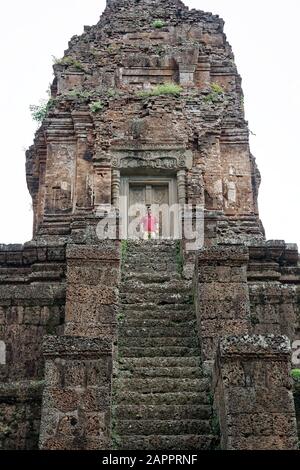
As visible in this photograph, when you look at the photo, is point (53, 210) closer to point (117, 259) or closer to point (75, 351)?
point (117, 259)

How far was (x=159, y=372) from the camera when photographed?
A: 26.9ft

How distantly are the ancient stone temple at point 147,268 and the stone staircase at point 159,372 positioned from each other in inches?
0.8

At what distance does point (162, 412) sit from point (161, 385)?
1.66 ft

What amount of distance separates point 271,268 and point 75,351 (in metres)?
6.17

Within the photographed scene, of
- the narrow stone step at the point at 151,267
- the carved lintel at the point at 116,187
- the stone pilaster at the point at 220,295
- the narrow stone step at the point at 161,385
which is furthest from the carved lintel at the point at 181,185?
the narrow stone step at the point at 161,385

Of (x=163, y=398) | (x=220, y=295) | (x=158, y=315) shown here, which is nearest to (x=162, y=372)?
(x=163, y=398)

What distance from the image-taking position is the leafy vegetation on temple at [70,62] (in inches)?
666

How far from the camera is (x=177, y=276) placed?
11.2 meters

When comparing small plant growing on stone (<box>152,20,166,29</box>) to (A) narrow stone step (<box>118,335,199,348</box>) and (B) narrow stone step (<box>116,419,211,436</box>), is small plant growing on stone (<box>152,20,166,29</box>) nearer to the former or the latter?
(A) narrow stone step (<box>118,335,199,348</box>)

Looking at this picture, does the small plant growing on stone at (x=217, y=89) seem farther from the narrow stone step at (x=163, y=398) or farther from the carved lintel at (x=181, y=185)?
the narrow stone step at (x=163, y=398)

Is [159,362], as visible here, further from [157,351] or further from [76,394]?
[76,394]

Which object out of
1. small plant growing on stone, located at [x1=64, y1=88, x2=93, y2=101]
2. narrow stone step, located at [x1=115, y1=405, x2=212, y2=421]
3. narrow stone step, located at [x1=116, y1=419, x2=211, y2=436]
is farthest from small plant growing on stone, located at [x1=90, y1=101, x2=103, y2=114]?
narrow stone step, located at [x1=116, y1=419, x2=211, y2=436]

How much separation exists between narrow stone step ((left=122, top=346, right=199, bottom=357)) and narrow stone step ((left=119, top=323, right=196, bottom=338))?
36cm
